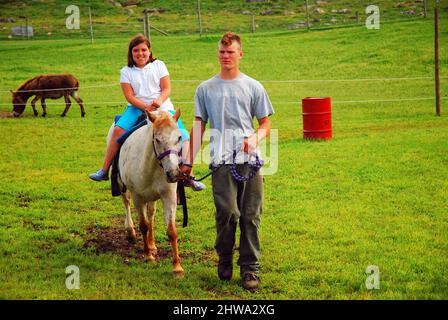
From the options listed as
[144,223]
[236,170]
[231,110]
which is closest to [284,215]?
[144,223]

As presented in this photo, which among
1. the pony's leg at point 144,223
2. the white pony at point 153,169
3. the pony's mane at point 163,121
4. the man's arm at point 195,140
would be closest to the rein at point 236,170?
the man's arm at point 195,140

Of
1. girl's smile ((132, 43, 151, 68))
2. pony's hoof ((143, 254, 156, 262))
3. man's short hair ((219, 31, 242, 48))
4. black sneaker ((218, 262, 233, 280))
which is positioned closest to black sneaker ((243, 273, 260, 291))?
black sneaker ((218, 262, 233, 280))

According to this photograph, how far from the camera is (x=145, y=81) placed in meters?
7.40

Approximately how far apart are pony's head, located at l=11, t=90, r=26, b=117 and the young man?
15367 millimetres

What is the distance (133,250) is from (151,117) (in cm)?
200

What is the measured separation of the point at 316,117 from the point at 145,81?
7.52 meters

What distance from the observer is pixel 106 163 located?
7.64 metres

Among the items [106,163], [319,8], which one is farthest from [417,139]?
[319,8]

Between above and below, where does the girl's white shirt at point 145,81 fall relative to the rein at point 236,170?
above

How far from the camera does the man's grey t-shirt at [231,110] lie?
594cm

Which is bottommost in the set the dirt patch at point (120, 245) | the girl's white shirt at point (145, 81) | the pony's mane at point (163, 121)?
the dirt patch at point (120, 245)

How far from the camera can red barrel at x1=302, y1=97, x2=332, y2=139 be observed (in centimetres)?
1416

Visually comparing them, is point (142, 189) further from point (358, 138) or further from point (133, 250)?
point (358, 138)

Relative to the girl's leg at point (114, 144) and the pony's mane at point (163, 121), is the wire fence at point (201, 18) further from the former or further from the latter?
the pony's mane at point (163, 121)
